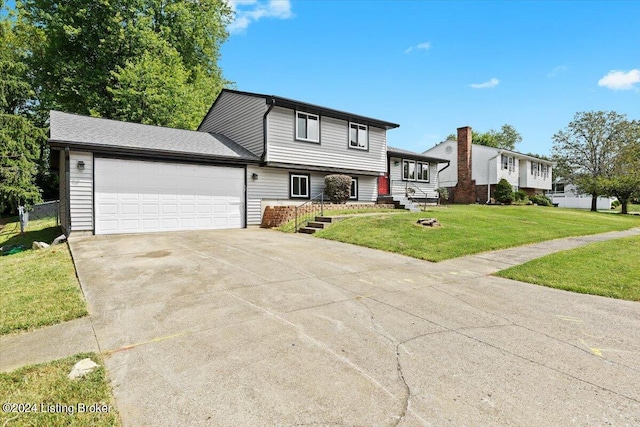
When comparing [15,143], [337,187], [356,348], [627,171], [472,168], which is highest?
[15,143]

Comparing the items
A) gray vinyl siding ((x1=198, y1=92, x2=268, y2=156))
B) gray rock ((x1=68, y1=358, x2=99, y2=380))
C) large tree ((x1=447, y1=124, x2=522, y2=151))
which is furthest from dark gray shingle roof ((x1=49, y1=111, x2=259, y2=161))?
large tree ((x1=447, y1=124, x2=522, y2=151))

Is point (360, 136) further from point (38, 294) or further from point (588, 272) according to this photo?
point (38, 294)

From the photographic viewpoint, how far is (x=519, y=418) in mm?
2326

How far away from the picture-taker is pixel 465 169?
2995cm

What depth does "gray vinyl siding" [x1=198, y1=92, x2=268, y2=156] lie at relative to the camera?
1556 centimetres

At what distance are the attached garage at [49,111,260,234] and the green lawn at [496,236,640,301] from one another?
1109cm

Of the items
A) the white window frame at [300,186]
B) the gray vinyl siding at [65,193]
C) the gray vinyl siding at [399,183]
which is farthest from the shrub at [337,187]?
the gray vinyl siding at [65,193]

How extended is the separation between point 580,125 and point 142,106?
4661 cm

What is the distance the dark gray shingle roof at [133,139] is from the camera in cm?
1107

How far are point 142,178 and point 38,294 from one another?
25.1 feet

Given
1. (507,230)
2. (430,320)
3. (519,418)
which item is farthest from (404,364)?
(507,230)

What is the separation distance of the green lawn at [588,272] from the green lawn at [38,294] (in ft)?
26.6

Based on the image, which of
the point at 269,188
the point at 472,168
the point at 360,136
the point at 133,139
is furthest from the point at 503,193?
the point at 133,139

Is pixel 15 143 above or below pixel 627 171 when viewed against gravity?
above
